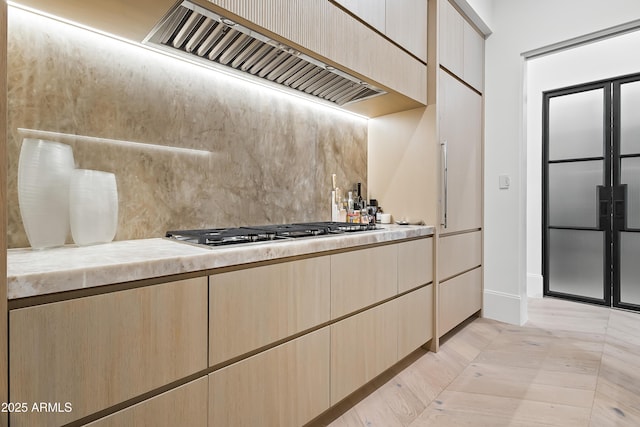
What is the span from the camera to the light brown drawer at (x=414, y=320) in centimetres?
199

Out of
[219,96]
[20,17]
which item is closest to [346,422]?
[219,96]

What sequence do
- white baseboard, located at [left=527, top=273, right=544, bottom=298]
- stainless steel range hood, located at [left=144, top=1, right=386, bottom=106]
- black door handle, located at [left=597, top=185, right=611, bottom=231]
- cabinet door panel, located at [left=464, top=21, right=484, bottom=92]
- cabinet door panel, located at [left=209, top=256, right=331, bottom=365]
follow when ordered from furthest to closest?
white baseboard, located at [left=527, top=273, right=544, bottom=298], black door handle, located at [left=597, top=185, right=611, bottom=231], cabinet door panel, located at [left=464, top=21, right=484, bottom=92], stainless steel range hood, located at [left=144, top=1, right=386, bottom=106], cabinet door panel, located at [left=209, top=256, right=331, bottom=365]

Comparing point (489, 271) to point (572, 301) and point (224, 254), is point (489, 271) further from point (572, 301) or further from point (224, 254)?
point (224, 254)

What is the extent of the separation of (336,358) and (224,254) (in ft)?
2.61

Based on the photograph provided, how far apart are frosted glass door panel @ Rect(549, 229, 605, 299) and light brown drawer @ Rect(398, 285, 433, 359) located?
8.05 ft

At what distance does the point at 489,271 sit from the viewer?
3.07 metres

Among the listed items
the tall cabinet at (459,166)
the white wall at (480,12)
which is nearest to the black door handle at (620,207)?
the tall cabinet at (459,166)

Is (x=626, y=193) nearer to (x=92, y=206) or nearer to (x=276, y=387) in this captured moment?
(x=276, y=387)

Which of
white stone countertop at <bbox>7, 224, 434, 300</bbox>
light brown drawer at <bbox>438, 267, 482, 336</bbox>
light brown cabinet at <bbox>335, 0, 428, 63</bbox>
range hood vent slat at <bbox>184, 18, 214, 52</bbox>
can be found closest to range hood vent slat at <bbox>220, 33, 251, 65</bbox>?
range hood vent slat at <bbox>184, 18, 214, 52</bbox>

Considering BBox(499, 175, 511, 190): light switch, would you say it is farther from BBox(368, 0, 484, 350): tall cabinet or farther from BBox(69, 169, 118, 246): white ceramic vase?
BBox(69, 169, 118, 246): white ceramic vase

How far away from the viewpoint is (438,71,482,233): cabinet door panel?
249cm

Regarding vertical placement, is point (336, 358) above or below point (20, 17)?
below

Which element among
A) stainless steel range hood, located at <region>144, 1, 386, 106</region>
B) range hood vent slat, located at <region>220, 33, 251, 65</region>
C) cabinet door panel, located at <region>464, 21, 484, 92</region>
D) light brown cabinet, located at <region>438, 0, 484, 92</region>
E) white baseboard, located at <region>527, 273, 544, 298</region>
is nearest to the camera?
stainless steel range hood, located at <region>144, 1, 386, 106</region>

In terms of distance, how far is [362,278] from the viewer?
1.68m
